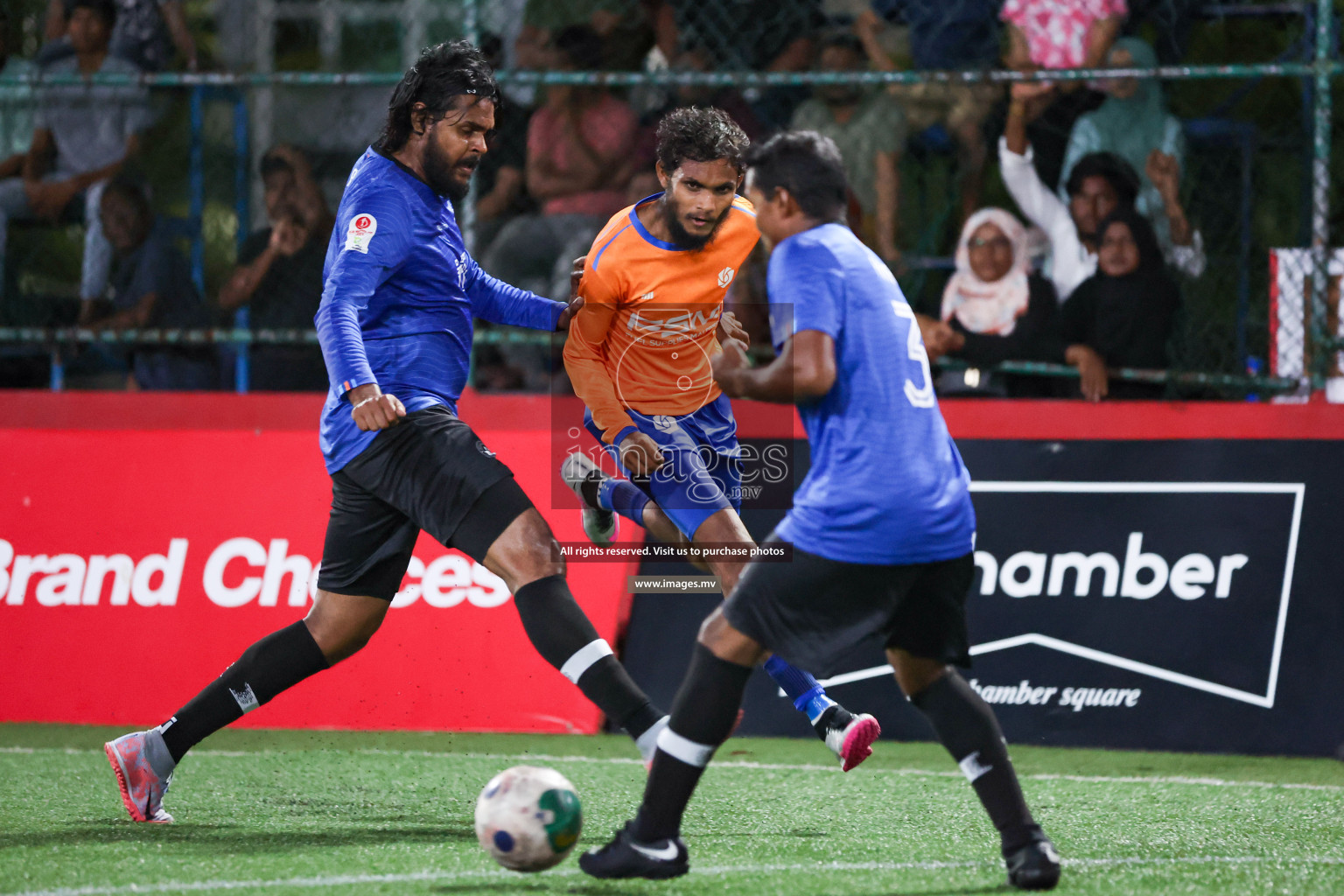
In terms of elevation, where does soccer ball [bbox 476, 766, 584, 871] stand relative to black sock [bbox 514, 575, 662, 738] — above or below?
below

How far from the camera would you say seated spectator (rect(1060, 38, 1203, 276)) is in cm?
776

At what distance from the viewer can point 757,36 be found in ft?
27.5

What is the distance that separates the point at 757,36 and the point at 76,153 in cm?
393

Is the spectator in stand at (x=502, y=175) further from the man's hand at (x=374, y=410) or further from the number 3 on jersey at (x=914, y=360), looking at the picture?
the number 3 on jersey at (x=914, y=360)

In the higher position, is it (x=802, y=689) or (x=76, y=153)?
(x=76, y=153)

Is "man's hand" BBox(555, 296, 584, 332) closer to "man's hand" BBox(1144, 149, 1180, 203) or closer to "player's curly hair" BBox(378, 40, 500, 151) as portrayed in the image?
"player's curly hair" BBox(378, 40, 500, 151)

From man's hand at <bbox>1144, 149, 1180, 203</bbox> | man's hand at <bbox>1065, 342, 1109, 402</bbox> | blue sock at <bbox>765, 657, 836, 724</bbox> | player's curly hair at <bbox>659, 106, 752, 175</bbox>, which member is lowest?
blue sock at <bbox>765, 657, 836, 724</bbox>

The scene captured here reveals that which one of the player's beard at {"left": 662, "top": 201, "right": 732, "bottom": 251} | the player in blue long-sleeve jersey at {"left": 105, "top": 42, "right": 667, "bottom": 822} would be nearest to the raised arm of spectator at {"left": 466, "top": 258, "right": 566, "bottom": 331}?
the player in blue long-sleeve jersey at {"left": 105, "top": 42, "right": 667, "bottom": 822}

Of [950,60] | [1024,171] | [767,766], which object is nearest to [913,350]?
[767,766]

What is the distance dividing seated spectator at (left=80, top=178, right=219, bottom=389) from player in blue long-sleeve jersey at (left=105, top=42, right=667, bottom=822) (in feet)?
12.5

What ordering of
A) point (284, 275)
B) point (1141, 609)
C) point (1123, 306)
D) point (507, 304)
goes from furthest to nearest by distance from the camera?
point (284, 275) → point (1123, 306) → point (1141, 609) → point (507, 304)

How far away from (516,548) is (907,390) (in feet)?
4.11

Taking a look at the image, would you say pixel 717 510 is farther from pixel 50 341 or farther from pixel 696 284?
pixel 50 341

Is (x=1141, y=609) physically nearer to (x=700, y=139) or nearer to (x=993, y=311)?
(x=993, y=311)
